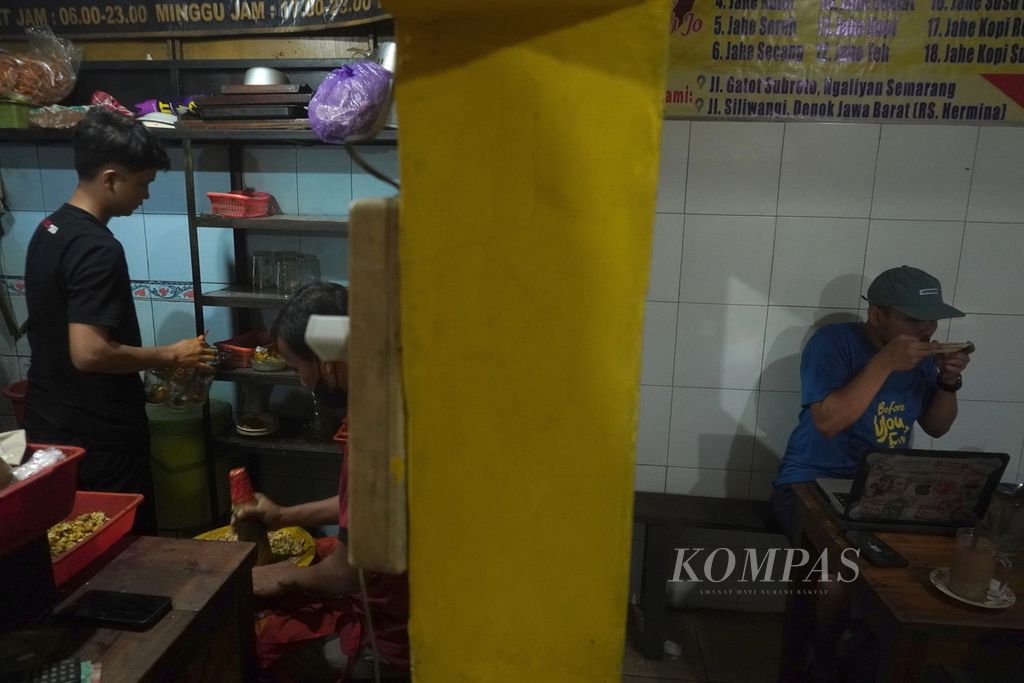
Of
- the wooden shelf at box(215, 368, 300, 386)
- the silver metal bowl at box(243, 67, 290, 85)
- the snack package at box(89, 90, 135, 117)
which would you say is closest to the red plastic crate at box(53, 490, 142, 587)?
the wooden shelf at box(215, 368, 300, 386)

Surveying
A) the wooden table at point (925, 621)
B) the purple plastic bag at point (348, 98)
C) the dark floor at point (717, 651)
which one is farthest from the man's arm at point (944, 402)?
the purple plastic bag at point (348, 98)

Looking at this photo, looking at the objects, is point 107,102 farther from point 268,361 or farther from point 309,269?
point 268,361

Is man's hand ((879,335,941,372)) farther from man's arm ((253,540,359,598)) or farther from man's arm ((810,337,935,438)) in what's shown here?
man's arm ((253,540,359,598))

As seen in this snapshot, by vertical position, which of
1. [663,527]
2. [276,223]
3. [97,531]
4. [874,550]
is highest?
[276,223]

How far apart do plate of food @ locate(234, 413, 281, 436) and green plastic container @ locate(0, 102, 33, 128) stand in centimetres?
158

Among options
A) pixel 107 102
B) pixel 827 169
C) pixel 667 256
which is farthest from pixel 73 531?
pixel 827 169

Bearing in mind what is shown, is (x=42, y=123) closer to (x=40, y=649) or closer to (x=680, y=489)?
(x=40, y=649)

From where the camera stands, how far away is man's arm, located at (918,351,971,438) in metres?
2.28

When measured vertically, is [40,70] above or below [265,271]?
above

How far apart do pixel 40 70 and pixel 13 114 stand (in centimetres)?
23

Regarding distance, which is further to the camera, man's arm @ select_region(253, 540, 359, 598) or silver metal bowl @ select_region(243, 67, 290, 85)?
silver metal bowl @ select_region(243, 67, 290, 85)

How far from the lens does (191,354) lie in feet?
8.04

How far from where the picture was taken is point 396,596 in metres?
1.65

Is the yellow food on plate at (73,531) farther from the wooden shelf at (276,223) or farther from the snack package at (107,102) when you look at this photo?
the snack package at (107,102)
